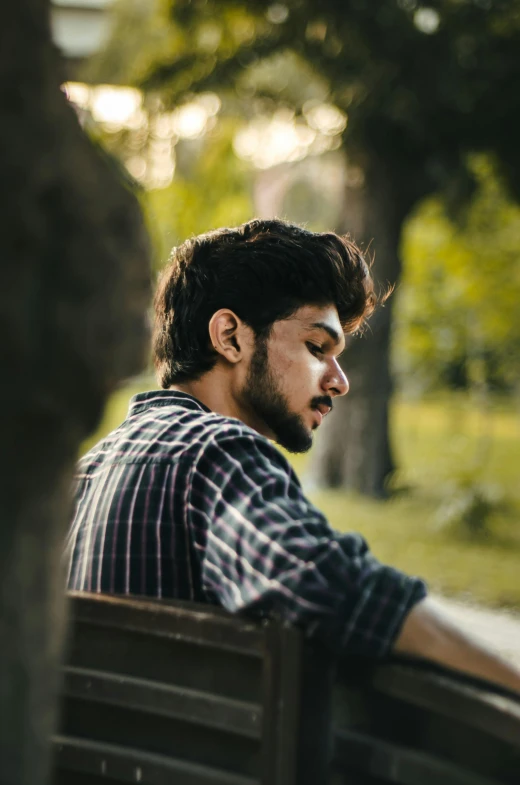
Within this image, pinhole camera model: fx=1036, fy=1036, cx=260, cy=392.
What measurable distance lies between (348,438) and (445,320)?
5454 mm

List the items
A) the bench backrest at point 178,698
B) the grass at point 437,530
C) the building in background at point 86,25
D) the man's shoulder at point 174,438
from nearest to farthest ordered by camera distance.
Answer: the bench backrest at point 178,698 → the man's shoulder at point 174,438 → the grass at point 437,530 → the building in background at point 86,25

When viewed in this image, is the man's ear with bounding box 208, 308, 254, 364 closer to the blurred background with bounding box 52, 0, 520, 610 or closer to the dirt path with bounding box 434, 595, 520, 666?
the dirt path with bounding box 434, 595, 520, 666

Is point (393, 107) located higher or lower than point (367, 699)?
higher

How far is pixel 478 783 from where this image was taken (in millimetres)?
1264

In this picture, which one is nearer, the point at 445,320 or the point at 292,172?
the point at 292,172

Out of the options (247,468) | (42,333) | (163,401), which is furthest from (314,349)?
(42,333)

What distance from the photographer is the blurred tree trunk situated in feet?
3.18

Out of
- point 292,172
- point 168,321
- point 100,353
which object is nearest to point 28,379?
point 100,353

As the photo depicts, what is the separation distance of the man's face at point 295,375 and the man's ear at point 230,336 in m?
0.03

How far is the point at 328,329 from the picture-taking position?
7.07 feet

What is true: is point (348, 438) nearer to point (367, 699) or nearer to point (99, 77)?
point (99, 77)

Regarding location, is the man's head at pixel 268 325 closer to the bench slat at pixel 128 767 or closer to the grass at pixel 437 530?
the bench slat at pixel 128 767

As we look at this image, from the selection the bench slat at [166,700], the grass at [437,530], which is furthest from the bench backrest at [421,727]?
the grass at [437,530]

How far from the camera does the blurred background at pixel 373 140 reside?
10.5 meters
